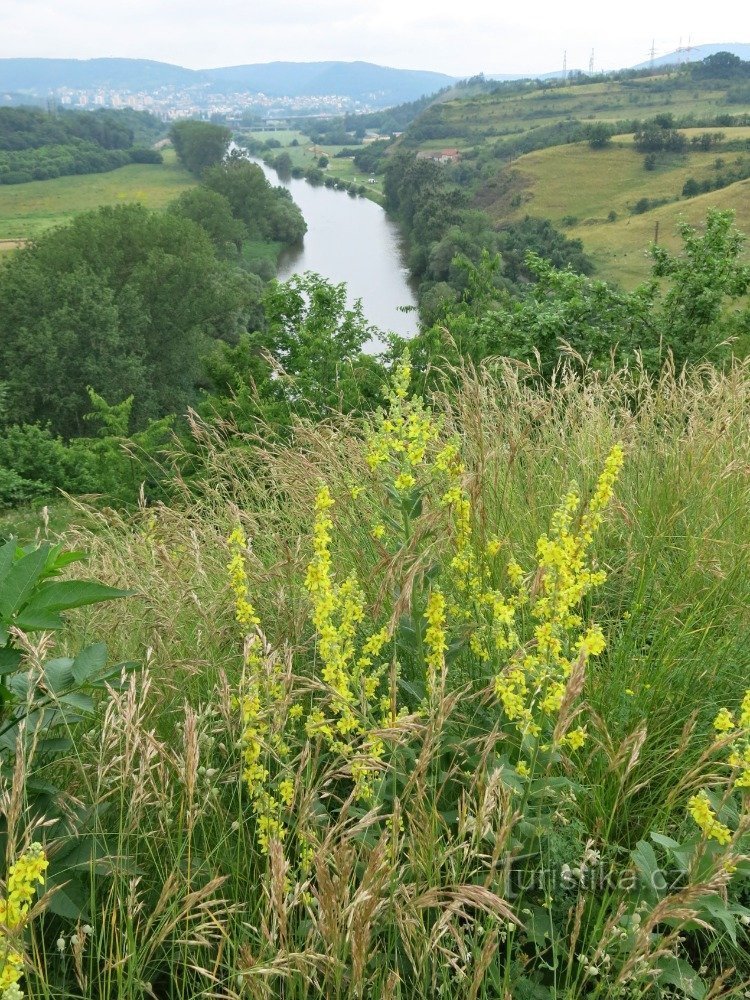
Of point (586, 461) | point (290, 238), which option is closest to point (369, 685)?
point (586, 461)

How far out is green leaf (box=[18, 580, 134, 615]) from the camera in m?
2.16

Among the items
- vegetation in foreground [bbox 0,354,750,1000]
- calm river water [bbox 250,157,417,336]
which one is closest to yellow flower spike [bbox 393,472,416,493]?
vegetation in foreground [bbox 0,354,750,1000]

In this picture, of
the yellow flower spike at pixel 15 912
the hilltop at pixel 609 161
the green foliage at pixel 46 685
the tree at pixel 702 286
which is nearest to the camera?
the yellow flower spike at pixel 15 912

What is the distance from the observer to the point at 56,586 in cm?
219

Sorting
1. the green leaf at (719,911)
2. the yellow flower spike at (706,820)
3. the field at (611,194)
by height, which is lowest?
the field at (611,194)

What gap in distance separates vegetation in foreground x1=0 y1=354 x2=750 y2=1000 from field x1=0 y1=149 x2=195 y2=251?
77.7 m

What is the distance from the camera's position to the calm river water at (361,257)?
54031 mm

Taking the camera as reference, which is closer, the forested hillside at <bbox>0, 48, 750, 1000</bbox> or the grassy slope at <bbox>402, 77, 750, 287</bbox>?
the forested hillside at <bbox>0, 48, 750, 1000</bbox>

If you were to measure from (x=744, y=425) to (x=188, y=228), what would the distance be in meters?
44.3

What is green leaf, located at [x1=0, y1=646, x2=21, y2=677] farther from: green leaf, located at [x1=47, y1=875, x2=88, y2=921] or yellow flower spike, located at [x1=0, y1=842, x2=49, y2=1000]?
yellow flower spike, located at [x1=0, y1=842, x2=49, y2=1000]

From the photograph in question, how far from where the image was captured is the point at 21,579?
2168mm

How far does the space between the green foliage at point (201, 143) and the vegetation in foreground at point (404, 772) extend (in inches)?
4340

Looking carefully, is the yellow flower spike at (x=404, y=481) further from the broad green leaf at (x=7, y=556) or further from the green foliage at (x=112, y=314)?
the green foliage at (x=112, y=314)

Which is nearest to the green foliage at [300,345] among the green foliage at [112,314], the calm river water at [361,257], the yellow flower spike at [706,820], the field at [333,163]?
the yellow flower spike at [706,820]
